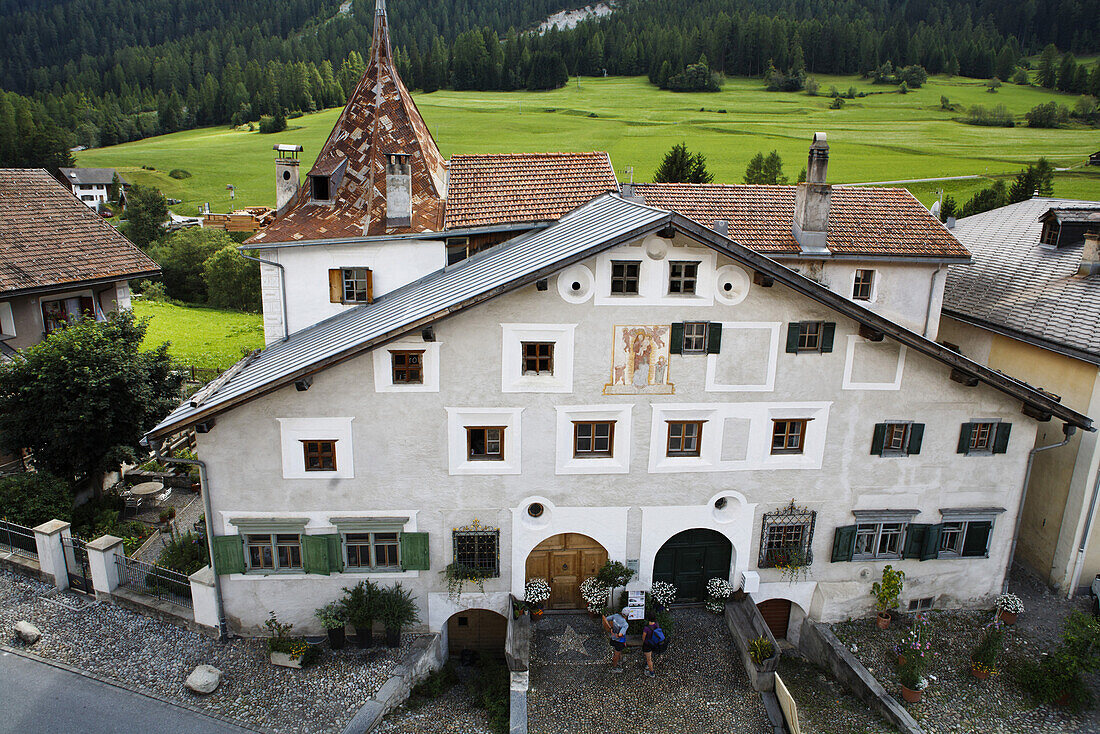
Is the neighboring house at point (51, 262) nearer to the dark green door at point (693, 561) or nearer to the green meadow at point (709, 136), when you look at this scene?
the dark green door at point (693, 561)

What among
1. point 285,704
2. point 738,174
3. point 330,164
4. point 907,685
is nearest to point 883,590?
point 907,685

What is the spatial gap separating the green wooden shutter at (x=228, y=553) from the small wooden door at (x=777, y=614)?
14065 mm

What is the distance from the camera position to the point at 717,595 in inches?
748

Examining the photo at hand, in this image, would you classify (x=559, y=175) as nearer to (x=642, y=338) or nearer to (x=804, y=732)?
(x=642, y=338)

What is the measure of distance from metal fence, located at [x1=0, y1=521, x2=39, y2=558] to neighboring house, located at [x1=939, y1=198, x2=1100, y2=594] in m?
30.4

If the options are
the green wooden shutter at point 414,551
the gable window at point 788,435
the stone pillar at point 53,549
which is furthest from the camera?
the stone pillar at point 53,549

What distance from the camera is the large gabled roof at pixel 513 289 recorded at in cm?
1570

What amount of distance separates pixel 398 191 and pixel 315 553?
11.6m

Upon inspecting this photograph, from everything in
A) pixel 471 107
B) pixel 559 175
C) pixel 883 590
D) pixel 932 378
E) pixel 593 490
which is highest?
pixel 471 107

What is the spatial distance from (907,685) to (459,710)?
10.9 meters

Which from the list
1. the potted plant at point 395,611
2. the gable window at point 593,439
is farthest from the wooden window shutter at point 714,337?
the potted plant at point 395,611

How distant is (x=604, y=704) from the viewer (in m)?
16.3

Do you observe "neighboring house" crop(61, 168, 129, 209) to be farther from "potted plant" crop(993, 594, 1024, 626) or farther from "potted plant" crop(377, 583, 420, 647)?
"potted plant" crop(993, 594, 1024, 626)

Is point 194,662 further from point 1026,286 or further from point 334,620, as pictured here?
point 1026,286
